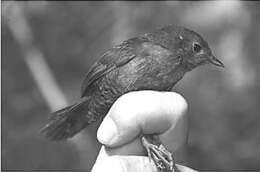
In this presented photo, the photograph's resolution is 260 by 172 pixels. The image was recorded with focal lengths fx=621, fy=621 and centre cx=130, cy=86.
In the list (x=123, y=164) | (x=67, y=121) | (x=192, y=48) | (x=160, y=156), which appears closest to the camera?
(x=123, y=164)

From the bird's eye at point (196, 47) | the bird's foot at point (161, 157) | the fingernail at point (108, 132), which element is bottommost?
the bird's foot at point (161, 157)

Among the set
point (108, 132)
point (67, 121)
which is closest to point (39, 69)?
point (67, 121)

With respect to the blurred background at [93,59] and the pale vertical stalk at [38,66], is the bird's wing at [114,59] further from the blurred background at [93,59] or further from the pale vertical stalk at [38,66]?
→ the pale vertical stalk at [38,66]

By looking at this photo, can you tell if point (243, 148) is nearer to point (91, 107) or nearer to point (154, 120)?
point (91, 107)

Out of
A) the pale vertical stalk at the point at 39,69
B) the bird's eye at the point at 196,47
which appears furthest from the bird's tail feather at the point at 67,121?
the pale vertical stalk at the point at 39,69

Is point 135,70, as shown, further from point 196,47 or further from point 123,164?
point 123,164

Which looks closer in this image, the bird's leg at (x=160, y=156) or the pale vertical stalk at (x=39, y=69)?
the bird's leg at (x=160, y=156)
